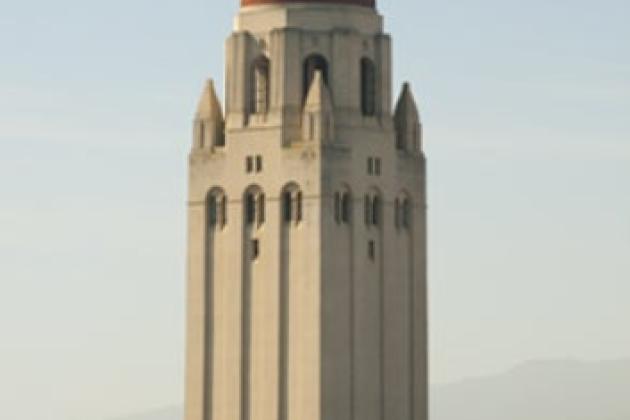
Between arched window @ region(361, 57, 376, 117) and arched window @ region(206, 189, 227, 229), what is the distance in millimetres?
Answer: 8317

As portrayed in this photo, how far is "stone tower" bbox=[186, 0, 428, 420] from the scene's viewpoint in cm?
12356

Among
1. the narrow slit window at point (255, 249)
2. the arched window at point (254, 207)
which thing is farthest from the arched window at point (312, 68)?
the narrow slit window at point (255, 249)

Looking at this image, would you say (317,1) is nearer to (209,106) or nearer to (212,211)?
(209,106)

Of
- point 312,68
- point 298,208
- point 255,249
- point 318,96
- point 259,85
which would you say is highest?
point 312,68

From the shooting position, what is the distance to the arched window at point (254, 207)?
410 ft

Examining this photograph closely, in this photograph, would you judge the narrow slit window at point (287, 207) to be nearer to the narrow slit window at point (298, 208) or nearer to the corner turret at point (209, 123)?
the narrow slit window at point (298, 208)

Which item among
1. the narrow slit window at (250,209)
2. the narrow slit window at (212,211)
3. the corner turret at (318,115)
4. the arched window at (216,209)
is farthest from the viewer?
the narrow slit window at (212,211)

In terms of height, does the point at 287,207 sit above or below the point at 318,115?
below

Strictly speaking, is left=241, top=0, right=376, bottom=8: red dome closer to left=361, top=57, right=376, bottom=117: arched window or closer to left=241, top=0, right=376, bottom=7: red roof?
left=241, top=0, right=376, bottom=7: red roof

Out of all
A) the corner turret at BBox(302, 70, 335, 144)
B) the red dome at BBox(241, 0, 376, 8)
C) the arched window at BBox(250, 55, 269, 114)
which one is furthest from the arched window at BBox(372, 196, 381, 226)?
the red dome at BBox(241, 0, 376, 8)

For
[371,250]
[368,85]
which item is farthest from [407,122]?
[371,250]

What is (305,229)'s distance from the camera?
124 metres

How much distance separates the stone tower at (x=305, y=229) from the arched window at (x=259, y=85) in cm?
8

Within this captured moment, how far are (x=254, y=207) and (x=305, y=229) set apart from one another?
10.3ft
